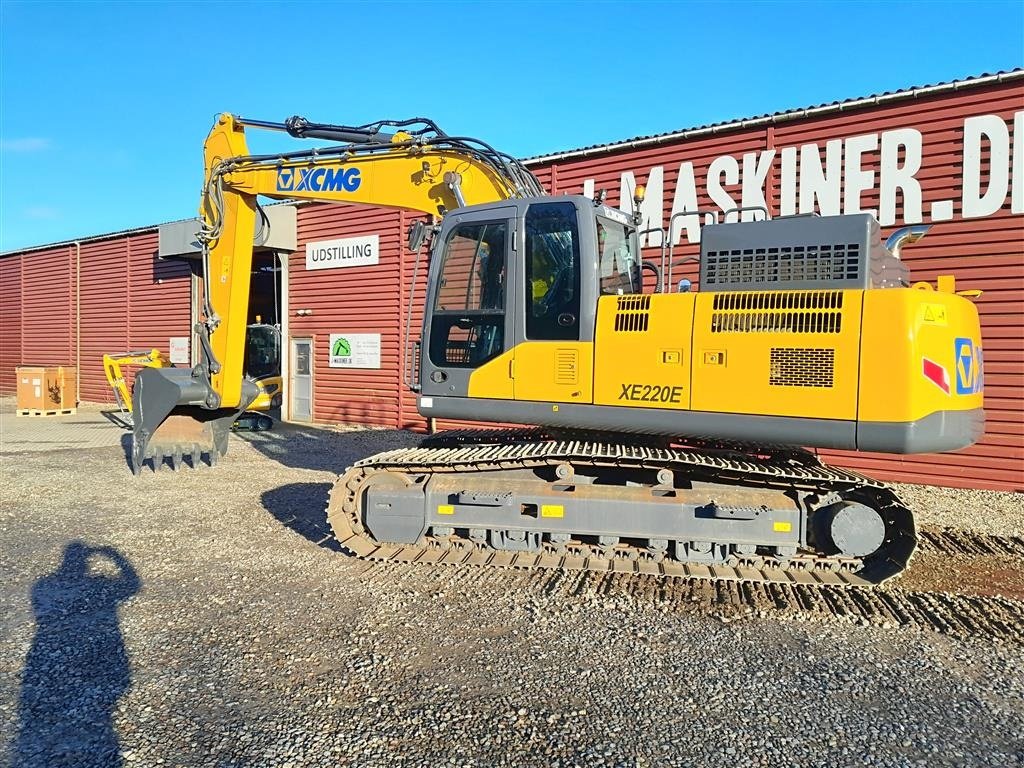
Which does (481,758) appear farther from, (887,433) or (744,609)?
(887,433)

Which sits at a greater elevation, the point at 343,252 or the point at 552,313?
the point at 343,252

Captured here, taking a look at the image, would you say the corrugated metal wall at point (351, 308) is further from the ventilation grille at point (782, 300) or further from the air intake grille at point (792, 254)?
the ventilation grille at point (782, 300)

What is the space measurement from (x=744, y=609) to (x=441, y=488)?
8.24 feet

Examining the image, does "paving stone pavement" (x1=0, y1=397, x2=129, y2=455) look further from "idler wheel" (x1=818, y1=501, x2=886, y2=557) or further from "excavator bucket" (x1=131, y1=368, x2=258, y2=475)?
"idler wheel" (x1=818, y1=501, x2=886, y2=557)

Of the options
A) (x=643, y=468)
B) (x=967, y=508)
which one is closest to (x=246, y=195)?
(x=643, y=468)

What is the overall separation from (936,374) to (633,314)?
6.77 ft

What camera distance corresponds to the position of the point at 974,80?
8586mm

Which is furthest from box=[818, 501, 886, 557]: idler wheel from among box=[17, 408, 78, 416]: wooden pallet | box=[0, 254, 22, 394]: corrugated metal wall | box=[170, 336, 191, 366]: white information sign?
box=[0, 254, 22, 394]: corrugated metal wall

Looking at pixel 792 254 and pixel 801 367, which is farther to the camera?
pixel 792 254

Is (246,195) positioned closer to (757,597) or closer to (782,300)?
(782,300)

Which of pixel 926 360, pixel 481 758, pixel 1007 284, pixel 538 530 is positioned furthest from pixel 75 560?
pixel 1007 284

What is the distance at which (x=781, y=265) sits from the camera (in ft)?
15.4

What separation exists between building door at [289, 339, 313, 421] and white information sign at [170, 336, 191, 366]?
13.8 ft

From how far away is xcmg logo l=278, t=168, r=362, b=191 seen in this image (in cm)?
694
